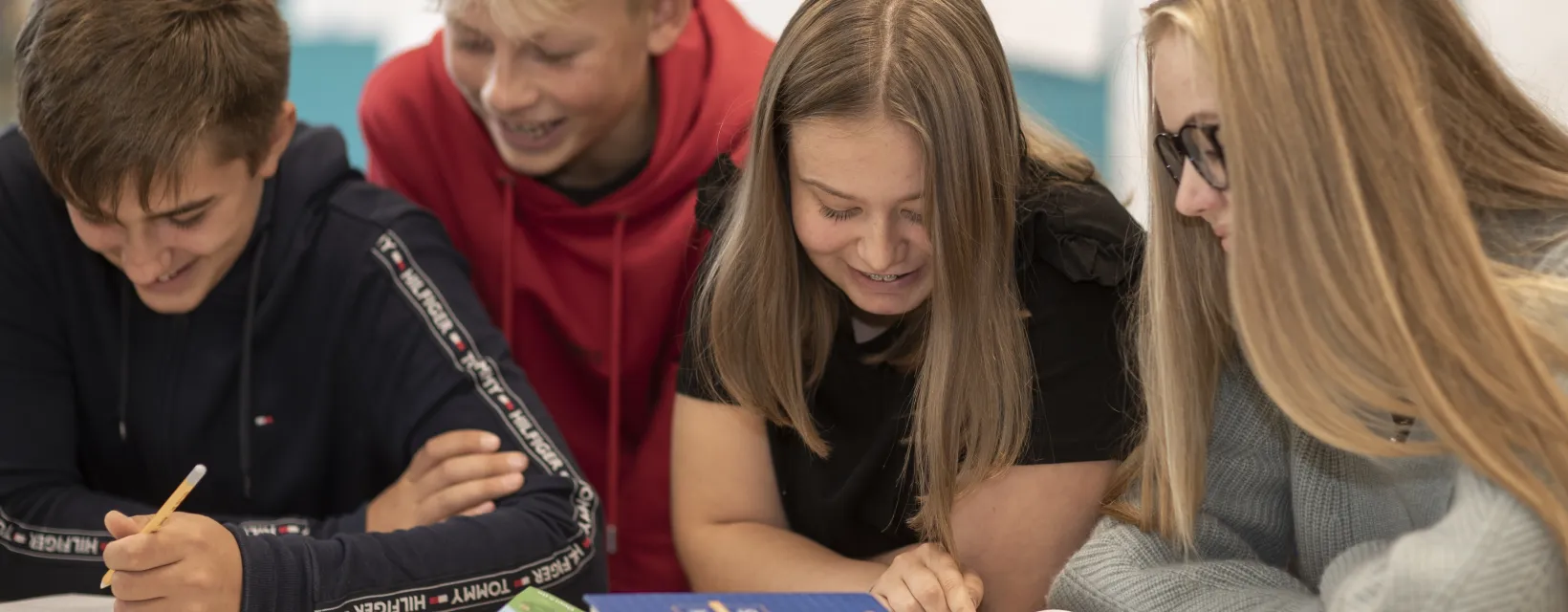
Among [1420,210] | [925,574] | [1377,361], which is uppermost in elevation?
[1420,210]

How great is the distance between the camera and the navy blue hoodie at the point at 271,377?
1536mm

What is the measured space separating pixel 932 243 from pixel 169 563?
0.72m

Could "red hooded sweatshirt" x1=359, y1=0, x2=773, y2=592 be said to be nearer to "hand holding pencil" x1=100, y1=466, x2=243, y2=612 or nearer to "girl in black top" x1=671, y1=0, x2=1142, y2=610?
"girl in black top" x1=671, y1=0, x2=1142, y2=610

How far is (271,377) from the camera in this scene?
1661 mm

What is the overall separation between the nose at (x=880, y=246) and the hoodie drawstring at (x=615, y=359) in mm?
559

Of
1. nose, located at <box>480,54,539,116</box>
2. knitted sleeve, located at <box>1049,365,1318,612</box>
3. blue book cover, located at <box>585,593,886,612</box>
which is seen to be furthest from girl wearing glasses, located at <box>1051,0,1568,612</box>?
nose, located at <box>480,54,539,116</box>

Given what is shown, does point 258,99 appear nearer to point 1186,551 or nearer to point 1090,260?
point 1090,260

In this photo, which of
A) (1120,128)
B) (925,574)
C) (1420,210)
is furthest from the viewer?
(1120,128)

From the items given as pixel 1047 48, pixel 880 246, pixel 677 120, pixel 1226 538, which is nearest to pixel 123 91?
pixel 677 120

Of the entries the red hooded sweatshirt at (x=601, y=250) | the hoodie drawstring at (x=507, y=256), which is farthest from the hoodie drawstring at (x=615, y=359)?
the hoodie drawstring at (x=507, y=256)

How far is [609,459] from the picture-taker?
187 cm

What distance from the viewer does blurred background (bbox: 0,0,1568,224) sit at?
8.23 ft

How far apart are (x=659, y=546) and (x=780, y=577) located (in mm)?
433

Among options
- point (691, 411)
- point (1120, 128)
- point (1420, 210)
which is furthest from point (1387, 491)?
point (1120, 128)
